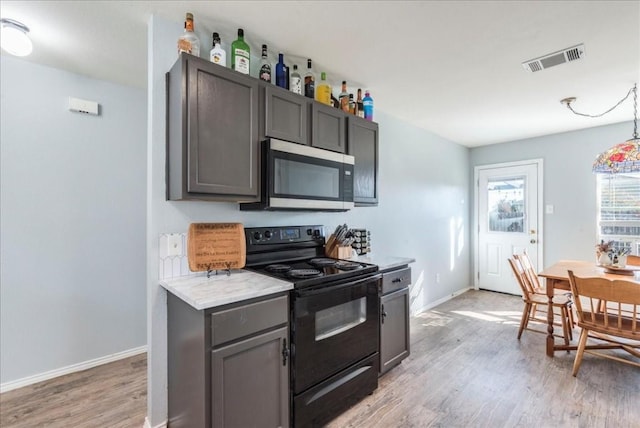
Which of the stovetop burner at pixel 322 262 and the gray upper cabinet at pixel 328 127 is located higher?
the gray upper cabinet at pixel 328 127

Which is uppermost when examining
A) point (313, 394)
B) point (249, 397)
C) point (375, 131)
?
point (375, 131)

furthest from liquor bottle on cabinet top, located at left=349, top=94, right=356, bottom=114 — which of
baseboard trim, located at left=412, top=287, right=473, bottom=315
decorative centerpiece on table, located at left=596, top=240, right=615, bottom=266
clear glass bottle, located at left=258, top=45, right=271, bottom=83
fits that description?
decorative centerpiece on table, located at left=596, top=240, right=615, bottom=266

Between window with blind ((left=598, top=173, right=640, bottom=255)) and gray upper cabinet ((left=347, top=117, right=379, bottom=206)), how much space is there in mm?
3243

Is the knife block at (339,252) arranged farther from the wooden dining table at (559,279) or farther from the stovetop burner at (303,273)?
the wooden dining table at (559,279)

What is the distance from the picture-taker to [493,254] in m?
4.92

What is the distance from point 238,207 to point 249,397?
3.74ft

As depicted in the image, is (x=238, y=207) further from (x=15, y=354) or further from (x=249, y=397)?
(x=15, y=354)

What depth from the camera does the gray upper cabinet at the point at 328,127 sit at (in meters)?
2.22

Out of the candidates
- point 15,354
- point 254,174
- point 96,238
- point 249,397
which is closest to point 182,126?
point 254,174

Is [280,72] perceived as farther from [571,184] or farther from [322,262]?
[571,184]

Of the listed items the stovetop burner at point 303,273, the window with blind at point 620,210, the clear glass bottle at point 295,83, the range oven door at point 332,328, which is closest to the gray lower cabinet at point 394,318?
the range oven door at point 332,328

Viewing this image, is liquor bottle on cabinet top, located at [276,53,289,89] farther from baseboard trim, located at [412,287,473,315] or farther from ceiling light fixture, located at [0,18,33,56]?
baseboard trim, located at [412,287,473,315]

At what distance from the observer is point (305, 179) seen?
6.92 ft

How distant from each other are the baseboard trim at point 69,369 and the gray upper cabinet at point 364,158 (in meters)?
2.44
